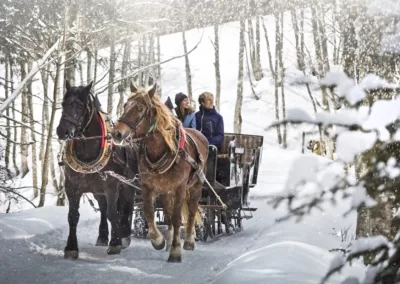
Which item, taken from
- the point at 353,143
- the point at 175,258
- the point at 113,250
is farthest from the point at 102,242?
the point at 353,143

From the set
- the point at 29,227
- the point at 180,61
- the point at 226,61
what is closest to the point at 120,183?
the point at 29,227

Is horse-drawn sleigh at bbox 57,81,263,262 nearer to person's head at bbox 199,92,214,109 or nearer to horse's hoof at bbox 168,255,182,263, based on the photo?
horse's hoof at bbox 168,255,182,263

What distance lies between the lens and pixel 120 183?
23.6 ft

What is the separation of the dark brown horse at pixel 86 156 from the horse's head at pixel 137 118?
572 mm

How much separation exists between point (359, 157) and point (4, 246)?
217 inches

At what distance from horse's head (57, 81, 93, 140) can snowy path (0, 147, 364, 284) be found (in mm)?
1369

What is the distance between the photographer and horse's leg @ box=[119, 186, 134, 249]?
24.3 feet

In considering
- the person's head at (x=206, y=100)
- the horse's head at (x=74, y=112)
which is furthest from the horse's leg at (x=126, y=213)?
the person's head at (x=206, y=100)

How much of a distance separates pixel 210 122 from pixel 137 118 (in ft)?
8.48

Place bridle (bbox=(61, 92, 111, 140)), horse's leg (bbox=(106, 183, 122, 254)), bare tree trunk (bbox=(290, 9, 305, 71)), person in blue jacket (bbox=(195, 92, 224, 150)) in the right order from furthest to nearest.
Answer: person in blue jacket (bbox=(195, 92, 224, 150)), horse's leg (bbox=(106, 183, 122, 254)), bridle (bbox=(61, 92, 111, 140)), bare tree trunk (bbox=(290, 9, 305, 71))

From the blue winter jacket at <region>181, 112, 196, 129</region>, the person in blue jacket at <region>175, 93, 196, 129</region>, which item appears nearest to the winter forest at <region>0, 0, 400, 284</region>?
the person in blue jacket at <region>175, 93, 196, 129</region>

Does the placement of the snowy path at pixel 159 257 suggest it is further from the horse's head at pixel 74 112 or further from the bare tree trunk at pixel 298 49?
the bare tree trunk at pixel 298 49

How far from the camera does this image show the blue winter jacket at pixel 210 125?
28.2 feet

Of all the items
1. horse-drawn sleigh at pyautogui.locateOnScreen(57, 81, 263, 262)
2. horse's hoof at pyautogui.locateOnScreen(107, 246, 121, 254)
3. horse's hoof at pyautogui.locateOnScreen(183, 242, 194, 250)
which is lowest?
horse's hoof at pyautogui.locateOnScreen(183, 242, 194, 250)
